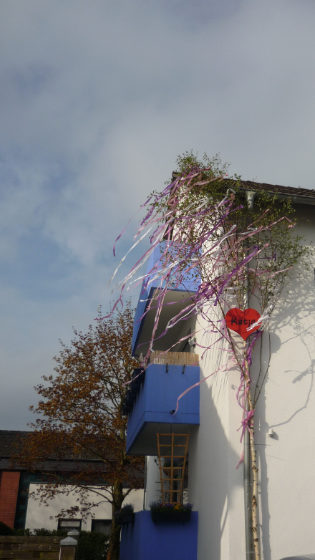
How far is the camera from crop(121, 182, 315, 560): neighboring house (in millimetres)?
10023

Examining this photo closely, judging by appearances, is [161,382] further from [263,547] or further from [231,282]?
[263,547]

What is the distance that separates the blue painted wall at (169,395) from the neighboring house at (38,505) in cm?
1667

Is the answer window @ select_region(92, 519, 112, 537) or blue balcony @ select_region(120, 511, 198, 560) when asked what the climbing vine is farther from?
window @ select_region(92, 519, 112, 537)

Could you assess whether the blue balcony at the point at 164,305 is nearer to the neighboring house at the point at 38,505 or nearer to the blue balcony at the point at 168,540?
the blue balcony at the point at 168,540

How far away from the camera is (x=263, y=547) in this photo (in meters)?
9.67

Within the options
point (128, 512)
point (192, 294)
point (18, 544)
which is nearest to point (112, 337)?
point (128, 512)

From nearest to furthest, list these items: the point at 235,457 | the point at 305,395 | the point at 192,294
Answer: the point at 235,457 < the point at 305,395 < the point at 192,294

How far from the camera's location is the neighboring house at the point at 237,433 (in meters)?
10.0

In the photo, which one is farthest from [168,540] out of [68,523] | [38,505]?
[38,505]

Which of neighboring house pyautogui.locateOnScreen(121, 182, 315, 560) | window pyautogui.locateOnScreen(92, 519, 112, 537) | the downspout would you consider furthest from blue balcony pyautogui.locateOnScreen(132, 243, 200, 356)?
window pyautogui.locateOnScreen(92, 519, 112, 537)

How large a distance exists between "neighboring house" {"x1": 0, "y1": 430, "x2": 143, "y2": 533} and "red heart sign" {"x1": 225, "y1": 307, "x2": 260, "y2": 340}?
19.2 meters

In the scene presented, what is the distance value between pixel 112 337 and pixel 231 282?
1489cm

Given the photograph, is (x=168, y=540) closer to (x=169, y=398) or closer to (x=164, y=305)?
(x=169, y=398)

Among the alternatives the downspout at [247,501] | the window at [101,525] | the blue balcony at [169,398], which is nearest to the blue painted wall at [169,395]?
the blue balcony at [169,398]
